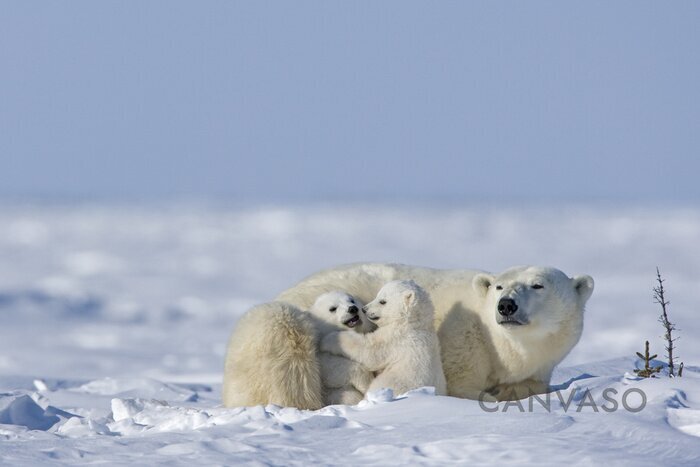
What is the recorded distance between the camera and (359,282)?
579 centimetres

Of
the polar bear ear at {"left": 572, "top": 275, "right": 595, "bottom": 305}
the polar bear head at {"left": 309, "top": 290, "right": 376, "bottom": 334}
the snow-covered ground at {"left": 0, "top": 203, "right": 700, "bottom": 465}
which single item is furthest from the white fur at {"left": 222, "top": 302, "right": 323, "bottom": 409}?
the polar bear ear at {"left": 572, "top": 275, "right": 595, "bottom": 305}

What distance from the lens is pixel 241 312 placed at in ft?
74.7

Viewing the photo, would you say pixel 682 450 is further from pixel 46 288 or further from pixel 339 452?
pixel 46 288

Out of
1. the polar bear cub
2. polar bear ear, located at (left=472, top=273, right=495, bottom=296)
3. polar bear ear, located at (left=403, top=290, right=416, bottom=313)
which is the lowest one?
the polar bear cub

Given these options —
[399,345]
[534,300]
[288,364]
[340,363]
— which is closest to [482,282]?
[534,300]

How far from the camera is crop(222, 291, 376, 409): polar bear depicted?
16.1ft

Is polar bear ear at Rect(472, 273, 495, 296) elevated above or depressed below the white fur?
above

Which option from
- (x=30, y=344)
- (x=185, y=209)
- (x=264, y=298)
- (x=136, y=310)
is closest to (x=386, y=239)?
(x=264, y=298)

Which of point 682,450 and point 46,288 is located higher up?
point 46,288

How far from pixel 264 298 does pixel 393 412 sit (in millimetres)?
20238

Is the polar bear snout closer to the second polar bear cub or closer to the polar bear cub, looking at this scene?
the second polar bear cub

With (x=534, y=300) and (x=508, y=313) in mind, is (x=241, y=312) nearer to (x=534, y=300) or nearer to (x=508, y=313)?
(x=534, y=300)

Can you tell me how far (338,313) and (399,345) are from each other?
37 centimetres

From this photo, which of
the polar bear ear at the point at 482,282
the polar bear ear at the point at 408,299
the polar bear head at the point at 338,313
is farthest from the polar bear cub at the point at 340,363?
the polar bear ear at the point at 482,282
